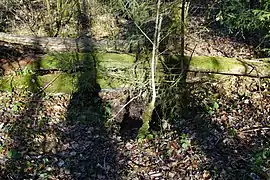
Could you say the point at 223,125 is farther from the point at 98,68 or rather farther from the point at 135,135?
the point at 98,68

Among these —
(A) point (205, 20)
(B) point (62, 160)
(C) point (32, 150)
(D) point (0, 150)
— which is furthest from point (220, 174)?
(A) point (205, 20)

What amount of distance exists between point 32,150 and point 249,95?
534 centimetres

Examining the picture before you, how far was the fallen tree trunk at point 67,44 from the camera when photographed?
32.2 ft

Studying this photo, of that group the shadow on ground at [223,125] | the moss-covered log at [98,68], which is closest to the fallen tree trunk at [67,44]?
the moss-covered log at [98,68]

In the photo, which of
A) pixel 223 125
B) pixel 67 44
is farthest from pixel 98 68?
pixel 223 125

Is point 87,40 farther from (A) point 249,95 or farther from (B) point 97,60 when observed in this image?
(A) point 249,95

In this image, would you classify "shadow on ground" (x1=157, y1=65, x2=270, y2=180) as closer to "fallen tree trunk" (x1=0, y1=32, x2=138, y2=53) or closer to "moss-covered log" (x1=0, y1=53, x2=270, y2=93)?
"moss-covered log" (x1=0, y1=53, x2=270, y2=93)

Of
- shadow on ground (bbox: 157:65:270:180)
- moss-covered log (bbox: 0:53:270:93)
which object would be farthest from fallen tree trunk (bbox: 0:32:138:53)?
shadow on ground (bbox: 157:65:270:180)

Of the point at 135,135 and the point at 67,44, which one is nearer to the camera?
the point at 135,135

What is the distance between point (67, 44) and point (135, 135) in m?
3.56

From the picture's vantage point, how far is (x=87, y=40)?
9.96m

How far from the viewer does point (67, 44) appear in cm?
983

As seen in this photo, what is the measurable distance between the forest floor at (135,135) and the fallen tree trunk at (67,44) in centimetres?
52

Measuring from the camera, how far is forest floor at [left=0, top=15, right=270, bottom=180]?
652 cm
